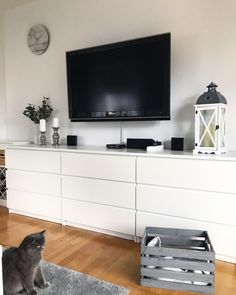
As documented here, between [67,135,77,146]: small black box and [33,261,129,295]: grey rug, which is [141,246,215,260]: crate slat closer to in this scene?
[33,261,129,295]: grey rug

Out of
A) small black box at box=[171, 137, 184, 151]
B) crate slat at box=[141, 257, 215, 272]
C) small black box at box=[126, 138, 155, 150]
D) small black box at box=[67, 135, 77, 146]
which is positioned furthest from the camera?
small black box at box=[67, 135, 77, 146]

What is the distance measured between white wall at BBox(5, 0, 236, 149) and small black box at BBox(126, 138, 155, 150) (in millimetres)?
138

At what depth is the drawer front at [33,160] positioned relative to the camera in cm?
246

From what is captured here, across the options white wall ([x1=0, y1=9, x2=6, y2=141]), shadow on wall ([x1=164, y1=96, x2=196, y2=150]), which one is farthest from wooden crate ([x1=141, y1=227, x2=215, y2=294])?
white wall ([x1=0, y1=9, x2=6, y2=141])

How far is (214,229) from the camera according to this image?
1.78 m

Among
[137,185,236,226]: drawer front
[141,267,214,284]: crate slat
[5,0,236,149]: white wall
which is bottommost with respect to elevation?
[141,267,214,284]: crate slat

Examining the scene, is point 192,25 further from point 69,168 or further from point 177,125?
point 69,168

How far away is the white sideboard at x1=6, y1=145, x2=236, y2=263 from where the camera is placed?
1.76m

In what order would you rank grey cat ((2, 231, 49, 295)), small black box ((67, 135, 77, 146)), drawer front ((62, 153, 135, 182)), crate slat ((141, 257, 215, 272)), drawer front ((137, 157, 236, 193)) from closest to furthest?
grey cat ((2, 231, 49, 295)), crate slat ((141, 257, 215, 272)), drawer front ((137, 157, 236, 193)), drawer front ((62, 153, 135, 182)), small black box ((67, 135, 77, 146))

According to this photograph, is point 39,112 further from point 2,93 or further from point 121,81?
point 121,81

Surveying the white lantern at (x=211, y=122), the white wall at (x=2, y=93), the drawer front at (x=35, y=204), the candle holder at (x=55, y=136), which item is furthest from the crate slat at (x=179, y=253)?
the white wall at (x=2, y=93)

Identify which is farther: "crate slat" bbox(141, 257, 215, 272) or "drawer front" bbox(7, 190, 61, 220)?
"drawer front" bbox(7, 190, 61, 220)

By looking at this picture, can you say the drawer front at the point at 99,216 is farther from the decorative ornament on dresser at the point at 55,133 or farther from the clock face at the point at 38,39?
the clock face at the point at 38,39

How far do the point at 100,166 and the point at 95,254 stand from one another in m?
0.71
